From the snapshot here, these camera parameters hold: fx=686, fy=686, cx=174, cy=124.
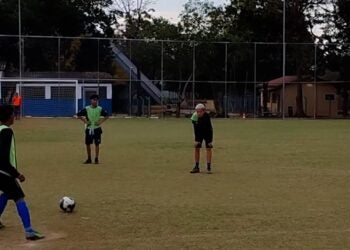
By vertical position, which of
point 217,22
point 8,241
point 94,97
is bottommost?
point 8,241

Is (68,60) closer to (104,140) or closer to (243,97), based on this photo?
(243,97)

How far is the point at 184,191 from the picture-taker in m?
12.2

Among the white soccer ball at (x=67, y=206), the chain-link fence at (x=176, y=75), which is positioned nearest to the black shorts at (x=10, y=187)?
the white soccer ball at (x=67, y=206)

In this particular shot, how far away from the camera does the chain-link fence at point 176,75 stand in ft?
174

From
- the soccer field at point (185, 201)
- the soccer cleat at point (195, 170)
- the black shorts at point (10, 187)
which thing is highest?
the black shorts at point (10, 187)

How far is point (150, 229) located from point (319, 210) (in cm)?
284

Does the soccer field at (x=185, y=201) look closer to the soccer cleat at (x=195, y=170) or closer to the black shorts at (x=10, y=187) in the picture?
the soccer cleat at (x=195, y=170)

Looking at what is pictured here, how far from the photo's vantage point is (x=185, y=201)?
11039mm

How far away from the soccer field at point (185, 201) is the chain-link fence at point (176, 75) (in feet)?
107

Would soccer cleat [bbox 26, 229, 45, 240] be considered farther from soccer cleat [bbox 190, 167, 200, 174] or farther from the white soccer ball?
soccer cleat [bbox 190, 167, 200, 174]

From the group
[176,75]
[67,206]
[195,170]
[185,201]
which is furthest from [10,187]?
[176,75]

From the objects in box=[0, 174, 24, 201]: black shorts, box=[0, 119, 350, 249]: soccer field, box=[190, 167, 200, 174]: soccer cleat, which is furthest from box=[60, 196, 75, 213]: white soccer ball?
box=[190, 167, 200, 174]: soccer cleat

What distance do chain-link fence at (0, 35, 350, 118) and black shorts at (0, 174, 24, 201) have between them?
44529 millimetres

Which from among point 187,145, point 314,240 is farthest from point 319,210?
point 187,145
